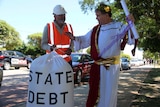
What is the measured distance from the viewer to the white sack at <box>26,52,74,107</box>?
171 inches

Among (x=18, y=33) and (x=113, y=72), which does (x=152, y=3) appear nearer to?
(x=113, y=72)

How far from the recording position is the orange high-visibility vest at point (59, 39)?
15.9ft

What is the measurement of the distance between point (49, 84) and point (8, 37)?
63.1m

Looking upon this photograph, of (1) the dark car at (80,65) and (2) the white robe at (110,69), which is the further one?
(1) the dark car at (80,65)

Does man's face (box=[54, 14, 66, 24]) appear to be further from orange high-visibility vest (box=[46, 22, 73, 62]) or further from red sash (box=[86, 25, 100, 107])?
red sash (box=[86, 25, 100, 107])

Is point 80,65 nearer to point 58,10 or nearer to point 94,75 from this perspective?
point 58,10

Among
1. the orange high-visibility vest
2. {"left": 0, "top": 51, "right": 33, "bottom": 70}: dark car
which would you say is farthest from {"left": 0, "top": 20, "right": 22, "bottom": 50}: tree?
the orange high-visibility vest

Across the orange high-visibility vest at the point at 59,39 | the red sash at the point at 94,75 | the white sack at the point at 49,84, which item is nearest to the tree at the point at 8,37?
the orange high-visibility vest at the point at 59,39

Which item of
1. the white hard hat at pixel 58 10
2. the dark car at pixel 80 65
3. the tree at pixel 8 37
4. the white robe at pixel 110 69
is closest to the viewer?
the white robe at pixel 110 69

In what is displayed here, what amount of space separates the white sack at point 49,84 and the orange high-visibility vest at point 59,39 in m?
0.42

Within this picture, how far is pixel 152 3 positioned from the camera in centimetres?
1045

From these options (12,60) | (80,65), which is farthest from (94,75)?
(12,60)

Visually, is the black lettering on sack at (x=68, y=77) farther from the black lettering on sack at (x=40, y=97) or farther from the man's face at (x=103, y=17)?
the man's face at (x=103, y=17)

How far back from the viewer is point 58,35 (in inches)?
193
